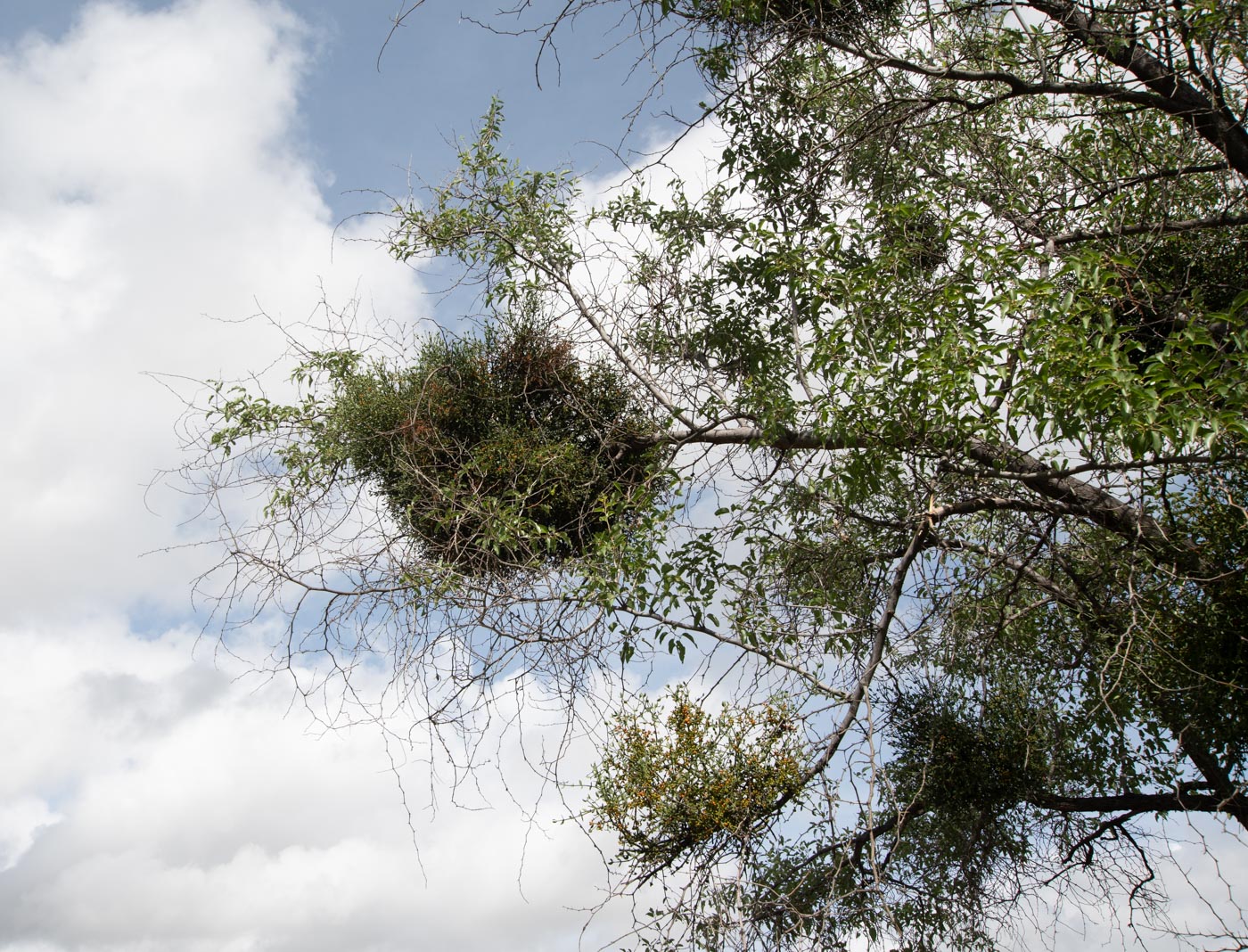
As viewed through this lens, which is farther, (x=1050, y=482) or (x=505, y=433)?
(x=505, y=433)

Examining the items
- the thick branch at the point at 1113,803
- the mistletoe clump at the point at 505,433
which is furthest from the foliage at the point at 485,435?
the thick branch at the point at 1113,803

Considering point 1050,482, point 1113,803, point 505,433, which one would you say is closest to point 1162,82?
point 1050,482

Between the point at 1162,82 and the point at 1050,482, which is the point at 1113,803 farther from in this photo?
the point at 1162,82

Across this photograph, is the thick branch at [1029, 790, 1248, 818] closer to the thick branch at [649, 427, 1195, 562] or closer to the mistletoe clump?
the thick branch at [649, 427, 1195, 562]

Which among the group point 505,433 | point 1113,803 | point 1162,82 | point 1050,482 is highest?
point 505,433

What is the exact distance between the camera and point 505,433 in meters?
5.45

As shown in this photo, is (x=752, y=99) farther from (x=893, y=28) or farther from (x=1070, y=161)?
(x=1070, y=161)

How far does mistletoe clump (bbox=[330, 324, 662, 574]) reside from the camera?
5.30 meters

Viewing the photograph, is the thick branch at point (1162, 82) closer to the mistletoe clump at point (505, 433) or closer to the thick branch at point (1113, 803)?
the mistletoe clump at point (505, 433)

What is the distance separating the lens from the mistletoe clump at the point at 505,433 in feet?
17.4

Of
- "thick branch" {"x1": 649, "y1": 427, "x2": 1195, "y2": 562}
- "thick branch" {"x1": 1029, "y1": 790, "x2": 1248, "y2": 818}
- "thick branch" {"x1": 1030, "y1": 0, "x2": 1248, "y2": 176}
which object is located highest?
"thick branch" {"x1": 1030, "y1": 0, "x2": 1248, "y2": 176}

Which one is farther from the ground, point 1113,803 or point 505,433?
point 505,433

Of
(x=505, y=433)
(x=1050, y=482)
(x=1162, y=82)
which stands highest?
(x=505, y=433)

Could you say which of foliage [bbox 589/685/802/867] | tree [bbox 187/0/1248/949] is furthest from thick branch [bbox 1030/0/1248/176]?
foliage [bbox 589/685/802/867]
